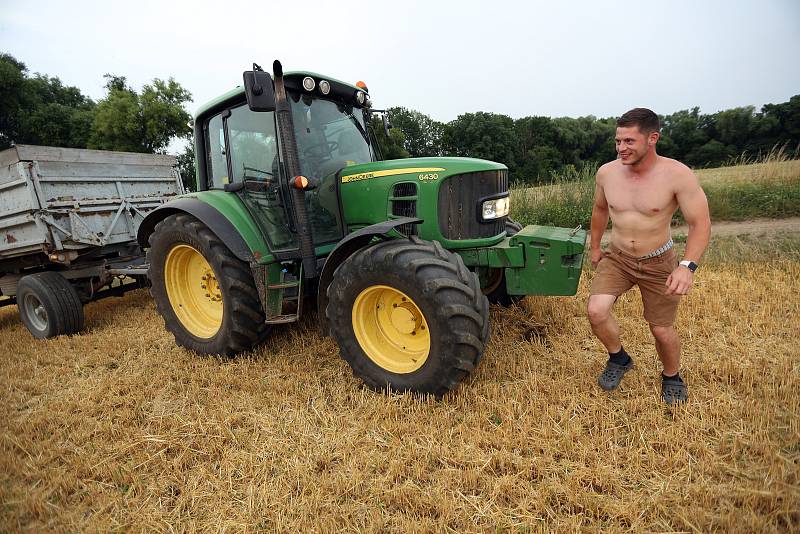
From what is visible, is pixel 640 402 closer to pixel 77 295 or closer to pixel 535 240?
pixel 535 240

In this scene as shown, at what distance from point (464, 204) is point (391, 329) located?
1026mm

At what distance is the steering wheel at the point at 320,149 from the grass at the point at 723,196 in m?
5.44

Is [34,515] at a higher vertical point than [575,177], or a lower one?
lower

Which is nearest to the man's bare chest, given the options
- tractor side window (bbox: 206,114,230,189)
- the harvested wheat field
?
the harvested wheat field

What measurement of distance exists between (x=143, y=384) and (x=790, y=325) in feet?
16.7

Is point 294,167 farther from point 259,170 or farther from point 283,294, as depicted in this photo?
point 283,294

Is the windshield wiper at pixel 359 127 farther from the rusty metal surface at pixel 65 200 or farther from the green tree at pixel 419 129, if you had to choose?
the green tree at pixel 419 129

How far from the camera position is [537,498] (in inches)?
74.5

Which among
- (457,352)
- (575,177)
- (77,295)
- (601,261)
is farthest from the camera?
(575,177)

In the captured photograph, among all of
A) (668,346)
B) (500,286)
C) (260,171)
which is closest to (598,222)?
(668,346)

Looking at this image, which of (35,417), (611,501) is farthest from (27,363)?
(611,501)

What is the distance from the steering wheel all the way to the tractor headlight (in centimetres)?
128

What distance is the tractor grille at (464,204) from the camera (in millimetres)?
3029

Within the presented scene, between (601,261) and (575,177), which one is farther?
(575,177)
